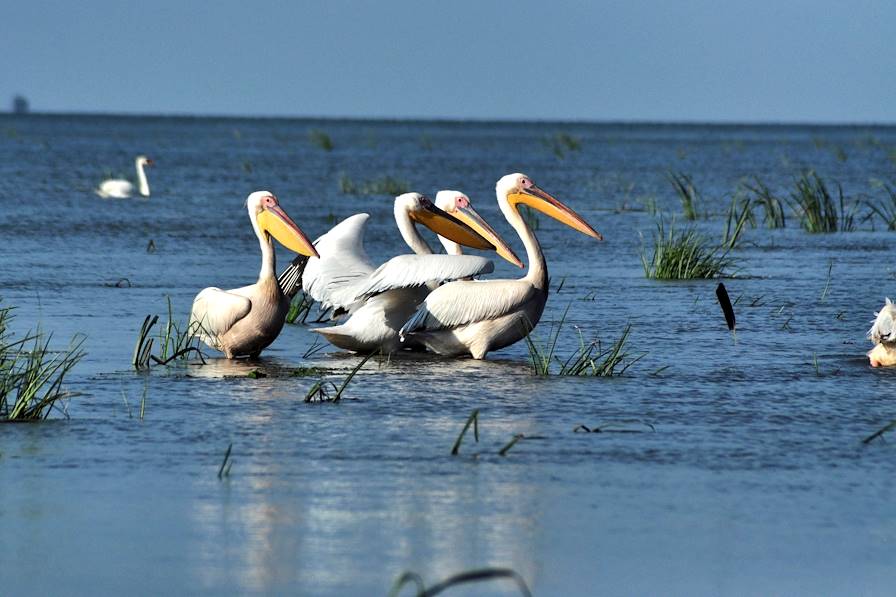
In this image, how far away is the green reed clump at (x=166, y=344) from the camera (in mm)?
7738

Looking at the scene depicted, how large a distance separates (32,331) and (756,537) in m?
5.12

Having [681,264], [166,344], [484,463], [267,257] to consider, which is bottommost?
[484,463]

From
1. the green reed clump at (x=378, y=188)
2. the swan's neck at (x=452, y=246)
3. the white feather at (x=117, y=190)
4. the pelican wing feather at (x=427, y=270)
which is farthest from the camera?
the green reed clump at (x=378, y=188)

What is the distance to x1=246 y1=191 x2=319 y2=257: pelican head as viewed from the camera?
855cm

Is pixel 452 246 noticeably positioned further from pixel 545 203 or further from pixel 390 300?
pixel 390 300

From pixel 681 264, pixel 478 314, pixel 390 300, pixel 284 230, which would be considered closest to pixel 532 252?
pixel 478 314

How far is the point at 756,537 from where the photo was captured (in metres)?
4.75

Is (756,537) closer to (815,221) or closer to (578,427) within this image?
(578,427)

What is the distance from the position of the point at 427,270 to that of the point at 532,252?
2.19ft

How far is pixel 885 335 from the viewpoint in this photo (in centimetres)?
760

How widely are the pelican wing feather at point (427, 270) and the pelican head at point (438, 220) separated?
0.76m

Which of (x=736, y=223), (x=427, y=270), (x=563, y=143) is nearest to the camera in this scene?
(x=427, y=270)

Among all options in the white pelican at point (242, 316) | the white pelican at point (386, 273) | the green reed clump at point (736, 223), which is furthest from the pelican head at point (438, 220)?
the green reed clump at point (736, 223)

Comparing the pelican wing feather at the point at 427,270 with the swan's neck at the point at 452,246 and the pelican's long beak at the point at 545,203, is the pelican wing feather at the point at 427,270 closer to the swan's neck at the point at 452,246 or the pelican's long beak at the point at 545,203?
the swan's neck at the point at 452,246
